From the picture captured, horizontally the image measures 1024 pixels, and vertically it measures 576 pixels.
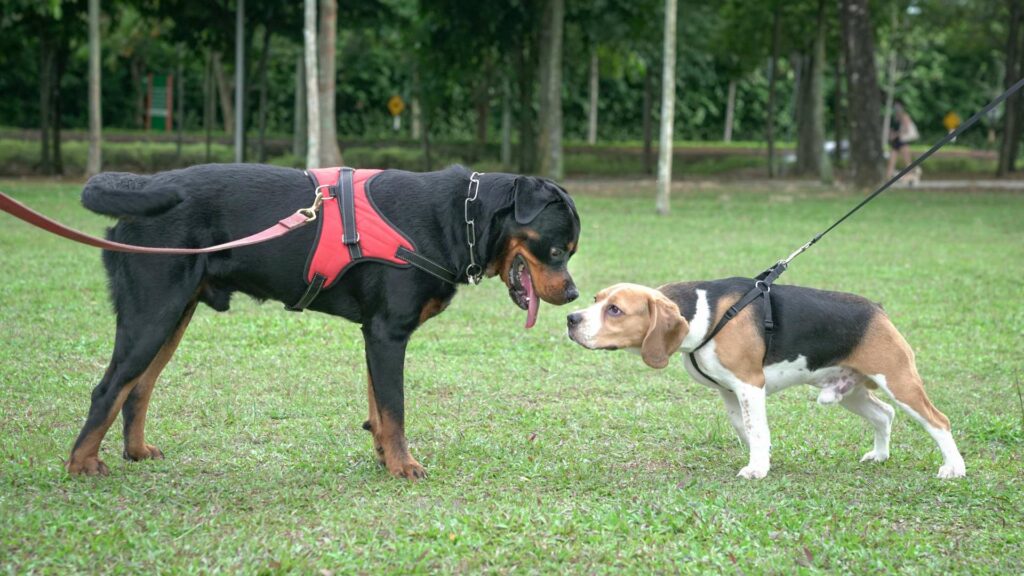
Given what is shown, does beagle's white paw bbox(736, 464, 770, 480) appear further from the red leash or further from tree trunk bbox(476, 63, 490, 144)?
tree trunk bbox(476, 63, 490, 144)

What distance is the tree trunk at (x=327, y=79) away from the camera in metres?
25.6

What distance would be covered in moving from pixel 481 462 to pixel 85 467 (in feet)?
6.98

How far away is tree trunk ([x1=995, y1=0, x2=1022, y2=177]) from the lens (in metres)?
36.8

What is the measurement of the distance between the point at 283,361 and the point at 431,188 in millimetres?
3688

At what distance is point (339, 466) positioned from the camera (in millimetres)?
6520

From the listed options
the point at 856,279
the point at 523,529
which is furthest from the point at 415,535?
the point at 856,279

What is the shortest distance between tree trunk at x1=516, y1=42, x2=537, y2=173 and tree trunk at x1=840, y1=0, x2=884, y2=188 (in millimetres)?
10164

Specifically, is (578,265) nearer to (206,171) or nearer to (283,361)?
(283,361)

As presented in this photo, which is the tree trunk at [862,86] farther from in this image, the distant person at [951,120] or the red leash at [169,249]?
the distant person at [951,120]

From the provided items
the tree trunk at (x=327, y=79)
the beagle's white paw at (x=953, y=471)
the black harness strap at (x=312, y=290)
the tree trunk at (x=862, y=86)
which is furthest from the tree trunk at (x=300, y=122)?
the beagle's white paw at (x=953, y=471)

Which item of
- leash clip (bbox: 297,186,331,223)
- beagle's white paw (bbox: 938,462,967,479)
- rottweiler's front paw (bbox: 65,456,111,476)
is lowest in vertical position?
beagle's white paw (bbox: 938,462,967,479)

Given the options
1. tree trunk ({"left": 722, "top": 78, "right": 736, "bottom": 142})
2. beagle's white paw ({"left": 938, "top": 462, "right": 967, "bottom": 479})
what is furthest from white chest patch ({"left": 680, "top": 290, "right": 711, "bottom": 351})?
tree trunk ({"left": 722, "top": 78, "right": 736, "bottom": 142})

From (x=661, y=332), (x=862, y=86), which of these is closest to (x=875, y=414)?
(x=661, y=332)

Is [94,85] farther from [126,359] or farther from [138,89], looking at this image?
[138,89]
